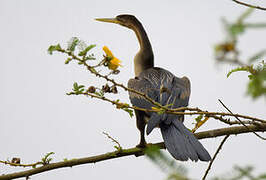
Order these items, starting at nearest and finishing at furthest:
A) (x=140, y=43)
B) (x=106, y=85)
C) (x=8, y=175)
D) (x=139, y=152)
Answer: (x=106, y=85)
(x=8, y=175)
(x=139, y=152)
(x=140, y=43)

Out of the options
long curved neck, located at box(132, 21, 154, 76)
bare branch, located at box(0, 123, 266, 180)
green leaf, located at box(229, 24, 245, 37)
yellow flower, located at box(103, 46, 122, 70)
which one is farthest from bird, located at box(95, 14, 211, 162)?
green leaf, located at box(229, 24, 245, 37)

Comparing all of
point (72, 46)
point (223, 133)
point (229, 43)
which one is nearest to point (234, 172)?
point (229, 43)

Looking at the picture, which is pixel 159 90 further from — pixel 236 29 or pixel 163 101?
pixel 236 29

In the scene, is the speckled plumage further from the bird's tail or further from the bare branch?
the bare branch

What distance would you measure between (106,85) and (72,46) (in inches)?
11.7

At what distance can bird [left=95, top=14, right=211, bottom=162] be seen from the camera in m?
1.97

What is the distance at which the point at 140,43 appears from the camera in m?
3.31

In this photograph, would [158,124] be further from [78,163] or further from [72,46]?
[72,46]

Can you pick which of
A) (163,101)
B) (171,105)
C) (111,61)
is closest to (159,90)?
(163,101)

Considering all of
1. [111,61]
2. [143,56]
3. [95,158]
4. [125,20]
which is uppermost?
[125,20]

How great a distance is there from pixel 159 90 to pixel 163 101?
14 centimetres

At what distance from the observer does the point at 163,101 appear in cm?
230

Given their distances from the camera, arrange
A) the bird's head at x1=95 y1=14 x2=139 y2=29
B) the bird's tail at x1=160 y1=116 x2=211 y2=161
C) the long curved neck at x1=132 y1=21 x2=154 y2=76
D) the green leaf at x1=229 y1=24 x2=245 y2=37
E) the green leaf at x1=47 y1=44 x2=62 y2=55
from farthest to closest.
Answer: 1. the bird's head at x1=95 y1=14 x2=139 y2=29
2. the long curved neck at x1=132 y1=21 x2=154 y2=76
3. the bird's tail at x1=160 y1=116 x2=211 y2=161
4. the green leaf at x1=47 y1=44 x2=62 y2=55
5. the green leaf at x1=229 y1=24 x2=245 y2=37

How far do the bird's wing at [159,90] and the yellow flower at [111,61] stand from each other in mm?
709
